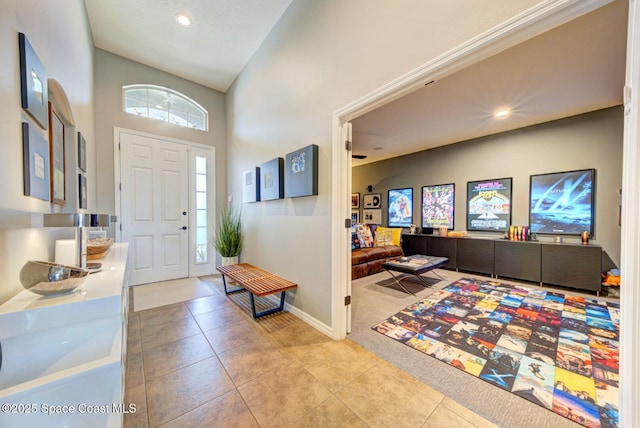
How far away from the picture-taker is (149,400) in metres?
1.38

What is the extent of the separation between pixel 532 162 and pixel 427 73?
3.72m

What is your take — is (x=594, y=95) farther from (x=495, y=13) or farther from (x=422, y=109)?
(x=495, y=13)

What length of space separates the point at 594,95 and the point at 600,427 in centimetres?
356

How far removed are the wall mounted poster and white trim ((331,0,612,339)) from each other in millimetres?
3598

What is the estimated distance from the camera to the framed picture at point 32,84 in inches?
37.3

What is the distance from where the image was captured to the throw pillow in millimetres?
4564

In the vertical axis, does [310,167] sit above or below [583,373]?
above

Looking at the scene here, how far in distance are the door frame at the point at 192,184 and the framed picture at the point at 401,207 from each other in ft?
13.7

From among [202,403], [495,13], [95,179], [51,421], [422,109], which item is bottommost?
[202,403]

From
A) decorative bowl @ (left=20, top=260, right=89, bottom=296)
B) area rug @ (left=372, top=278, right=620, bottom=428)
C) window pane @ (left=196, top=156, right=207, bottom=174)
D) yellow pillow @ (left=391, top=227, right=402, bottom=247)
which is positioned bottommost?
area rug @ (left=372, top=278, right=620, bottom=428)

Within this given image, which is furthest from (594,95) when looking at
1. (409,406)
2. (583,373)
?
(409,406)

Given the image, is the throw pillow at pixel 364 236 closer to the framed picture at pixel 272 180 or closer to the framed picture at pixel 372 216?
the framed picture at pixel 372 216

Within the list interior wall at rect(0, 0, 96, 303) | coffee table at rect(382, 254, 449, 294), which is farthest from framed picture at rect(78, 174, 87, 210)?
coffee table at rect(382, 254, 449, 294)

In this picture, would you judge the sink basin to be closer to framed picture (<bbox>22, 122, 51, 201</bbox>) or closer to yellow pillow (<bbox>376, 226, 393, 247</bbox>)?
framed picture (<bbox>22, 122, 51, 201</bbox>)
